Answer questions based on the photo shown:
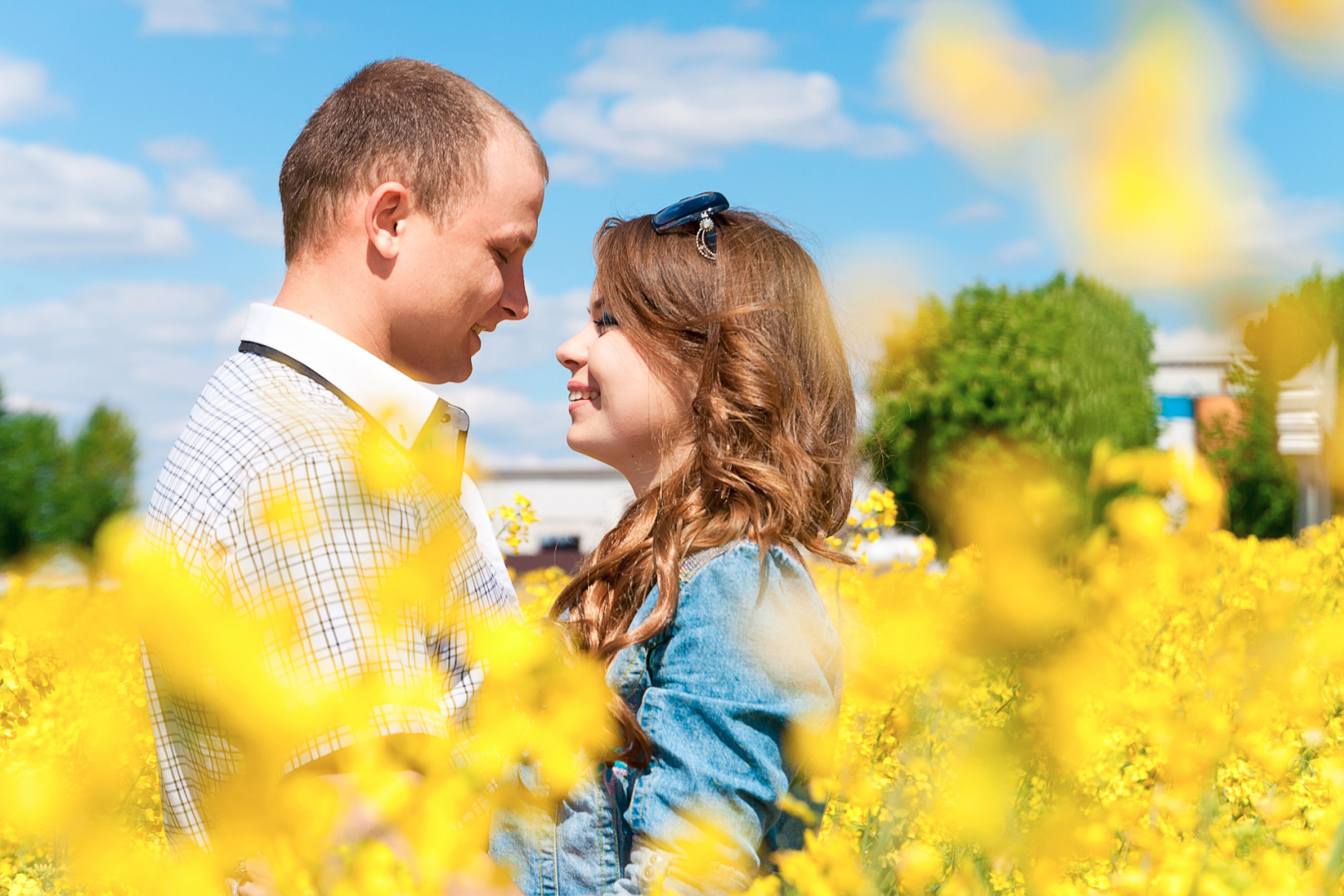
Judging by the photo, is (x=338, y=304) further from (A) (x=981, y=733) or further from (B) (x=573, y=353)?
(A) (x=981, y=733)

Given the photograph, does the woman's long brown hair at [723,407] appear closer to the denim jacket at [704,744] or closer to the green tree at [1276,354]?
the denim jacket at [704,744]

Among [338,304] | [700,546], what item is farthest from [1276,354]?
[338,304]

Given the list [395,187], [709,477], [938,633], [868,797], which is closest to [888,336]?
[938,633]

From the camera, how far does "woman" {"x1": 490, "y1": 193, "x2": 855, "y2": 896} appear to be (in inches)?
51.6

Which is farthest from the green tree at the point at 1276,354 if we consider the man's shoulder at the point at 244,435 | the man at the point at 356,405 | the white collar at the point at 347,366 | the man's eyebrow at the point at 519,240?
the man's eyebrow at the point at 519,240

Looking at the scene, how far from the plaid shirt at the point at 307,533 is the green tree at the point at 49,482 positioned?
31.4 meters

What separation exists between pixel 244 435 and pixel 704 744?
67 cm

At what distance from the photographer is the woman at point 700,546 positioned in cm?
131

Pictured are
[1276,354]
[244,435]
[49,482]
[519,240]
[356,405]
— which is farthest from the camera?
[49,482]

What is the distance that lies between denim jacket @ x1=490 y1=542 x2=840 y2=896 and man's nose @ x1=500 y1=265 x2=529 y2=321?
0.62 meters

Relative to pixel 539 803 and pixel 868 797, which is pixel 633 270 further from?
pixel 868 797

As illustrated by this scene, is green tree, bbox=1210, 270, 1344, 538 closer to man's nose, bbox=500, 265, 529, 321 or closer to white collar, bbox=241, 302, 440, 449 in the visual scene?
white collar, bbox=241, 302, 440, 449

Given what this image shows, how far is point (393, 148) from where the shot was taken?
1.67 metres

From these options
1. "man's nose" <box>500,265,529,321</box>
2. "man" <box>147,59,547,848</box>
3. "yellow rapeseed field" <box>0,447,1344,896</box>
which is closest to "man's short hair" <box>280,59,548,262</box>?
"man" <box>147,59,547,848</box>
